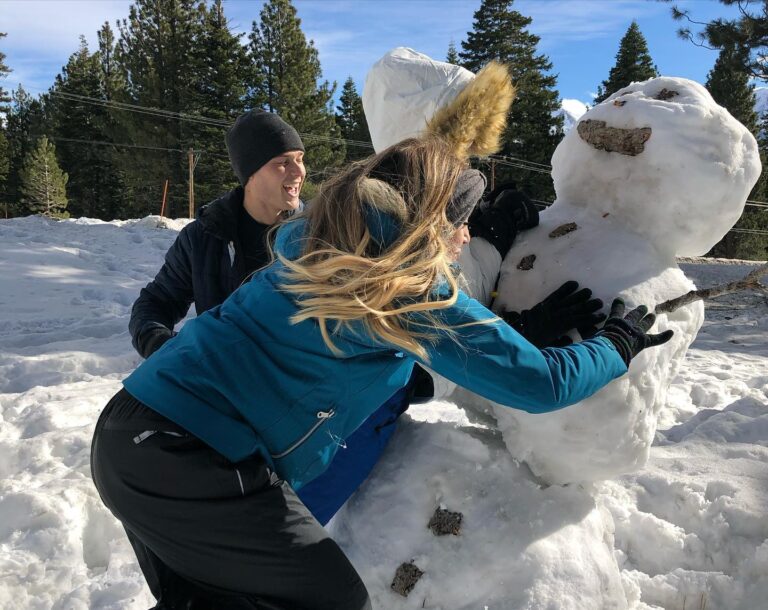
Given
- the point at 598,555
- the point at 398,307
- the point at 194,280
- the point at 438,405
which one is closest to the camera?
the point at 398,307

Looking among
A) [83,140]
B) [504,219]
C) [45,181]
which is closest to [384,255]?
[504,219]

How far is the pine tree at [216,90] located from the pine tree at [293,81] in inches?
31.4

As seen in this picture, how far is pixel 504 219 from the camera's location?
218cm

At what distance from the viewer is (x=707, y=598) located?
2.01 metres

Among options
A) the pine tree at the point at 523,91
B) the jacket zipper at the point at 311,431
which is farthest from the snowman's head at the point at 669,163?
the pine tree at the point at 523,91

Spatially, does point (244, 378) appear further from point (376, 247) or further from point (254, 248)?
point (254, 248)

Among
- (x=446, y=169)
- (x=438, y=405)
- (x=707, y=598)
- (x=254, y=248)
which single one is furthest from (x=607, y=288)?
(x=438, y=405)

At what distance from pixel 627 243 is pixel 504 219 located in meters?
0.42

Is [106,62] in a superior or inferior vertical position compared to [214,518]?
superior

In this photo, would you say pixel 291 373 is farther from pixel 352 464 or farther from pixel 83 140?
pixel 83 140

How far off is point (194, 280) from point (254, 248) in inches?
10.8

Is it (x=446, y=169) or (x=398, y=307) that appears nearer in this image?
(x=398, y=307)

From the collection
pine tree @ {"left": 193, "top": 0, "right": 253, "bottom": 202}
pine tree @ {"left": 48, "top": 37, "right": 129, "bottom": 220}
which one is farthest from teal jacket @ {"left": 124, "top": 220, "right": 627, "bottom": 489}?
pine tree @ {"left": 48, "top": 37, "right": 129, "bottom": 220}

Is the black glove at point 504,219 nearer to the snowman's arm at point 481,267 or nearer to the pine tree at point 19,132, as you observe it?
the snowman's arm at point 481,267
